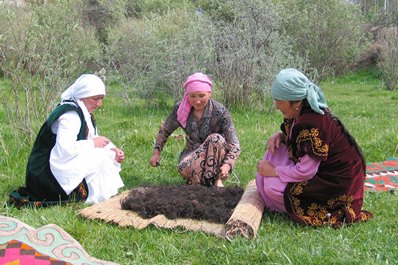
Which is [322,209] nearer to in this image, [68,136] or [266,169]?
[266,169]

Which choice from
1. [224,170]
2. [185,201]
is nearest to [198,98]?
[224,170]

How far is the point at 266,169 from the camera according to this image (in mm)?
4379

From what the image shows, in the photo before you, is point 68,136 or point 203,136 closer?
point 68,136

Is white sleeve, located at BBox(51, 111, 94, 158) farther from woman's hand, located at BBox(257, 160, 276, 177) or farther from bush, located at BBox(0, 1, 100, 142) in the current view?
bush, located at BBox(0, 1, 100, 142)


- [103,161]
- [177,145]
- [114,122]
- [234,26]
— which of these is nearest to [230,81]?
[234,26]

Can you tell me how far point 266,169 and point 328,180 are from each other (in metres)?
0.52

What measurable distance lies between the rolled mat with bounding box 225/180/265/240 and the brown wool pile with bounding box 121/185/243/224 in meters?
0.19

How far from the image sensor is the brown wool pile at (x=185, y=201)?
4.38 m

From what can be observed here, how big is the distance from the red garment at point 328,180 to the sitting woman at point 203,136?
112 centimetres

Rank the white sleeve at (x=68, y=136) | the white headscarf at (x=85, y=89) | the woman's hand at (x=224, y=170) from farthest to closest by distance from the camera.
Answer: the woman's hand at (x=224, y=170) < the white headscarf at (x=85, y=89) < the white sleeve at (x=68, y=136)

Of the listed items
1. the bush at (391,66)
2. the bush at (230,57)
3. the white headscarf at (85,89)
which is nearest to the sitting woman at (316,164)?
the white headscarf at (85,89)

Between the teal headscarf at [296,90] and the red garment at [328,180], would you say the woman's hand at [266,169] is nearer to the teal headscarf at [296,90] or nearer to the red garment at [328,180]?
the red garment at [328,180]

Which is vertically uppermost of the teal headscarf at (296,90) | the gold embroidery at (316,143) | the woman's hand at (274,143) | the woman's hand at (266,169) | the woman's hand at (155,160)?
the teal headscarf at (296,90)

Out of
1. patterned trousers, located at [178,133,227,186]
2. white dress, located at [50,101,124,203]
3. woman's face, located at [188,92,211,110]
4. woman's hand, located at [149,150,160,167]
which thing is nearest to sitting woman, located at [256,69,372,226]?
patterned trousers, located at [178,133,227,186]
